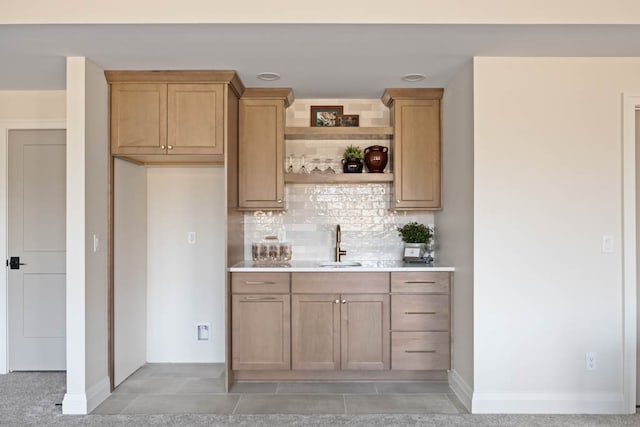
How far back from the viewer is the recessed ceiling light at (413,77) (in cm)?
365

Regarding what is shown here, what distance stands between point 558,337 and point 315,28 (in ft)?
8.25

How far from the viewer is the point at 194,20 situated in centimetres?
267

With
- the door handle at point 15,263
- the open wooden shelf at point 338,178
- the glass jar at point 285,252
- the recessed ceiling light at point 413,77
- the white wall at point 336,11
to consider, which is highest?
the white wall at point 336,11

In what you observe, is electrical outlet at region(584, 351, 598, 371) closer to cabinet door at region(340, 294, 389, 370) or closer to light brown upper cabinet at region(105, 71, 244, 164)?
cabinet door at region(340, 294, 389, 370)

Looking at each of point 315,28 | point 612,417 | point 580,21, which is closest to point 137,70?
point 315,28

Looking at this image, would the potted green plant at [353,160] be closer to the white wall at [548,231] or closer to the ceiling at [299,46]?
the ceiling at [299,46]

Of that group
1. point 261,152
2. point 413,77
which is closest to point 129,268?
point 261,152

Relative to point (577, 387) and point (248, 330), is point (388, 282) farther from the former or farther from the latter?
point (577, 387)

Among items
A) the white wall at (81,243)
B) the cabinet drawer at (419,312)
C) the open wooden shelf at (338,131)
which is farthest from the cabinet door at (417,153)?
the white wall at (81,243)

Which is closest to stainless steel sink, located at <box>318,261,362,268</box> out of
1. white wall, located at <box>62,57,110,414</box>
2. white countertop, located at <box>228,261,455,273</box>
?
white countertop, located at <box>228,261,455,273</box>

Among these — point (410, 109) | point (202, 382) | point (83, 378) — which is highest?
point (410, 109)

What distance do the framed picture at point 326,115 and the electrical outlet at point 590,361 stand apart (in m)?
2.61

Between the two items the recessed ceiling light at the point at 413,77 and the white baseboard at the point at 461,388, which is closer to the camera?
the white baseboard at the point at 461,388

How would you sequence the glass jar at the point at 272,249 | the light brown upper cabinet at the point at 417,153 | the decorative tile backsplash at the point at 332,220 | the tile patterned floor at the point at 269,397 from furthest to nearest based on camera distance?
the decorative tile backsplash at the point at 332,220 → the glass jar at the point at 272,249 → the light brown upper cabinet at the point at 417,153 → the tile patterned floor at the point at 269,397
